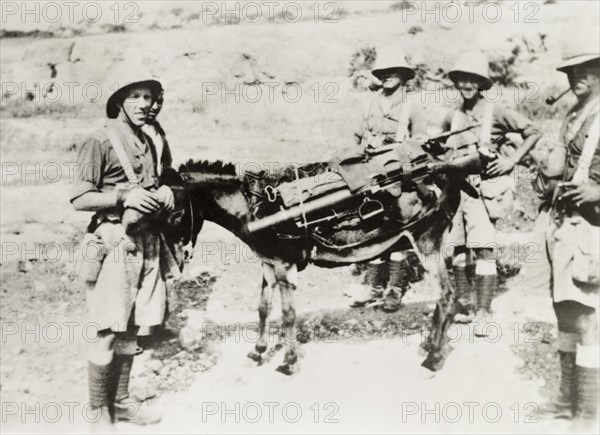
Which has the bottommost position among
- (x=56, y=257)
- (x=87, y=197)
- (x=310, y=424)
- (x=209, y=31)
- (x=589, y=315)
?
(x=310, y=424)

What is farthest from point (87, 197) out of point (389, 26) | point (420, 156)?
point (389, 26)

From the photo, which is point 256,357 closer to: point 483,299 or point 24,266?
point 483,299

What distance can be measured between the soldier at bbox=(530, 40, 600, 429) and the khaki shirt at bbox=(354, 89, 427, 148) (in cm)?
102

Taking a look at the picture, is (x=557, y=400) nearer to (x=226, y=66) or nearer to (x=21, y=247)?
Answer: (x=226, y=66)

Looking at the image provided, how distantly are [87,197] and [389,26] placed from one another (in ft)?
8.65

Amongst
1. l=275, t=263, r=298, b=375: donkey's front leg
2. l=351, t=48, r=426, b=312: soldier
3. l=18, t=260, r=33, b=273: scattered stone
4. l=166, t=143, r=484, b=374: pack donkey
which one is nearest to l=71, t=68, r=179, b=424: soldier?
l=166, t=143, r=484, b=374: pack donkey

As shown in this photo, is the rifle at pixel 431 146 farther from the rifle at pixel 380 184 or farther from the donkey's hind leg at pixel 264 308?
the donkey's hind leg at pixel 264 308

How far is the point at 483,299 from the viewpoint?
16.3 ft

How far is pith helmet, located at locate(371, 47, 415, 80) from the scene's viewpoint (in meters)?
5.08

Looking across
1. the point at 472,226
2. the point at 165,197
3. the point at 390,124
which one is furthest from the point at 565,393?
the point at 165,197

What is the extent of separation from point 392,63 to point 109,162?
2.26 meters

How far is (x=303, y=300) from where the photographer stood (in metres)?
5.07

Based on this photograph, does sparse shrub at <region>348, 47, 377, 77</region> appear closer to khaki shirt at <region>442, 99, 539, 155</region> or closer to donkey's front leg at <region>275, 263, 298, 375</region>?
khaki shirt at <region>442, 99, 539, 155</region>

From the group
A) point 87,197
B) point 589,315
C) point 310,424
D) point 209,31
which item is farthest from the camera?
point 209,31
